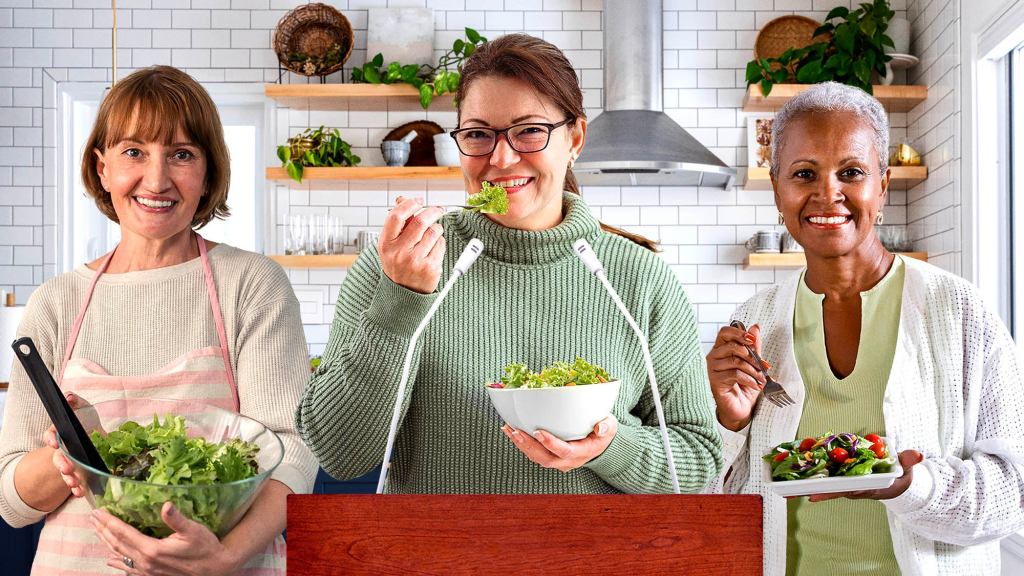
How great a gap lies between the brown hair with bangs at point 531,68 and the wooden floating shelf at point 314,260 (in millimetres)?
3117

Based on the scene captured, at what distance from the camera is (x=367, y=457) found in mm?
1492

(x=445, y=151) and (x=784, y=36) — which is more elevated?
(x=784, y=36)

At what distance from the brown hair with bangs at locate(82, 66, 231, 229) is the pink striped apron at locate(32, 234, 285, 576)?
0.96ft

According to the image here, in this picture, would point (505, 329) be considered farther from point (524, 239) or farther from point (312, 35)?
point (312, 35)

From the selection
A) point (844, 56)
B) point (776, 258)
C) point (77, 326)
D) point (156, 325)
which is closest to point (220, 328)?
point (156, 325)

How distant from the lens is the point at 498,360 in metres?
1.55

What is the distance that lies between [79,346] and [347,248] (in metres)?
3.09

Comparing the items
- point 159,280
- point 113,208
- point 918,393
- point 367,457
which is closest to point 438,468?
point 367,457

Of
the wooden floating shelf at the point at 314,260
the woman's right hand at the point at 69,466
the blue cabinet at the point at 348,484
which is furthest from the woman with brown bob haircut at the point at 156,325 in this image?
the wooden floating shelf at the point at 314,260

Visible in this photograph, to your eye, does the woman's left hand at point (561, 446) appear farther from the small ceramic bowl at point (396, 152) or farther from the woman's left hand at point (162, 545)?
the small ceramic bowl at point (396, 152)

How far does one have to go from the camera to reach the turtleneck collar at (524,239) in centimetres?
159

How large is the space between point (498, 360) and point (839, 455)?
541mm

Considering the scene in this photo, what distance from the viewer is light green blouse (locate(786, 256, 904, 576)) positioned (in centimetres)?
160

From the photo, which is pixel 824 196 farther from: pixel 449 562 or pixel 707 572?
pixel 449 562
